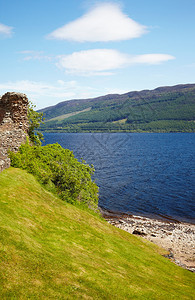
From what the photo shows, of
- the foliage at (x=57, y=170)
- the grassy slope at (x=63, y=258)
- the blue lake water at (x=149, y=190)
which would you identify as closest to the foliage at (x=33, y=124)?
the foliage at (x=57, y=170)

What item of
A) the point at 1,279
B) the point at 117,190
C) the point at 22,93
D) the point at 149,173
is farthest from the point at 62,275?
the point at 149,173

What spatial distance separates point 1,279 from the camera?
34.1ft

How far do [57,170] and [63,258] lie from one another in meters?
15.2

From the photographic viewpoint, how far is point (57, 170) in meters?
29.2

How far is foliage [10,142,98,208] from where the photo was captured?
2636cm

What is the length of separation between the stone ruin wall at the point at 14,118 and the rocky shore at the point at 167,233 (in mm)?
25867

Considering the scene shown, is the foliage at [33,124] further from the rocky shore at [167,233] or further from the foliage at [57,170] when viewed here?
the rocky shore at [167,233]

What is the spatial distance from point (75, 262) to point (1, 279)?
5.65 meters

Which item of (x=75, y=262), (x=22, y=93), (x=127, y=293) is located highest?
(x=22, y=93)

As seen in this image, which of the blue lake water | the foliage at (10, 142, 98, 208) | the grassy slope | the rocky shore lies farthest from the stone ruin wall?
the blue lake water

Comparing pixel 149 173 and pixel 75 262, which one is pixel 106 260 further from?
pixel 149 173

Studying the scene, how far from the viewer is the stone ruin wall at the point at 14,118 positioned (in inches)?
1069

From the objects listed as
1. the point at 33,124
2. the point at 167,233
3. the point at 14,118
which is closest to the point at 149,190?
the point at 167,233

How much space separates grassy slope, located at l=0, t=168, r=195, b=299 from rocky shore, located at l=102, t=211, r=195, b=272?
12.8m
